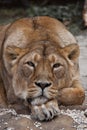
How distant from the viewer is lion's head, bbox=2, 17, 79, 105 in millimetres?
5156

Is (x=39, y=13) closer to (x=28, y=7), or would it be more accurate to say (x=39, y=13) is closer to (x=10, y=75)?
(x=28, y=7)

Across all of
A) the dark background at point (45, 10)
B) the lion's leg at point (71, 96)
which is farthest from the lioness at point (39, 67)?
the dark background at point (45, 10)

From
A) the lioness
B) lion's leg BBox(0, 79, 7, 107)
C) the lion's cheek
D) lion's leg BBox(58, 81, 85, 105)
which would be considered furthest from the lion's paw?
lion's leg BBox(0, 79, 7, 107)

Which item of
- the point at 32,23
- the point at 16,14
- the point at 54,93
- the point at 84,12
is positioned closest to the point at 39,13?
the point at 16,14

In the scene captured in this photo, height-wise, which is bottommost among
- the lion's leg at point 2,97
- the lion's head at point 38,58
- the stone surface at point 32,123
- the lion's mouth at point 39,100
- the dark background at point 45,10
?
the stone surface at point 32,123

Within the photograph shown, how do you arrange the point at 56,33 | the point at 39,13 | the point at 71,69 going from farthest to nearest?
the point at 39,13, the point at 56,33, the point at 71,69

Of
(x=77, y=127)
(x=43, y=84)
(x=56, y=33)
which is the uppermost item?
(x=56, y=33)

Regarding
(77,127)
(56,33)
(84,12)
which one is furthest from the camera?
(84,12)

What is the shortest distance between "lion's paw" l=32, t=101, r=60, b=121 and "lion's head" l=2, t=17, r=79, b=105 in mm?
61

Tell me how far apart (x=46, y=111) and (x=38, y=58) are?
0.63m

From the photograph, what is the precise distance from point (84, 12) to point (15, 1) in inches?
100

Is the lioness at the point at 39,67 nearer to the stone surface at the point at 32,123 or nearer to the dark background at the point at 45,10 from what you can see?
the stone surface at the point at 32,123

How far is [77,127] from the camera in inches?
195

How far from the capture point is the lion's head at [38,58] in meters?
5.16
